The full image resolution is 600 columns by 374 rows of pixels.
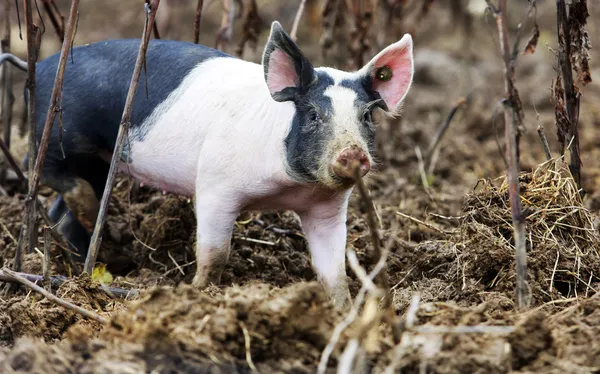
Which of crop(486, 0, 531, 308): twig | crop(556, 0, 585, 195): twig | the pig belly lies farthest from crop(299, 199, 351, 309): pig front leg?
crop(556, 0, 585, 195): twig

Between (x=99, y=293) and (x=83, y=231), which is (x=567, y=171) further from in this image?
(x=83, y=231)

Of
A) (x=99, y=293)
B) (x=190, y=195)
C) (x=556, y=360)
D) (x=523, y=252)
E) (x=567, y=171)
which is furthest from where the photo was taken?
(x=190, y=195)

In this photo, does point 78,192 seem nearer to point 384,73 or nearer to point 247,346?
point 384,73

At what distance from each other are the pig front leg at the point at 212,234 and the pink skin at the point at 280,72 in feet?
1.98

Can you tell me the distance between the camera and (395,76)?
159 inches

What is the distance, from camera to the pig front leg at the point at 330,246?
4.13 metres

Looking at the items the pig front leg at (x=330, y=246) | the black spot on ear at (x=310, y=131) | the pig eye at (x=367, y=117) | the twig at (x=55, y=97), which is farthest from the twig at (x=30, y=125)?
the pig eye at (x=367, y=117)

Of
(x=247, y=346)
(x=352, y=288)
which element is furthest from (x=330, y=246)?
(x=247, y=346)

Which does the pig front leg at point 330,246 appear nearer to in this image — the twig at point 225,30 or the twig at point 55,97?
the twig at point 55,97

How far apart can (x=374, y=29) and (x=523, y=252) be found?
17.5 ft

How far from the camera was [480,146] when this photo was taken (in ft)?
27.2

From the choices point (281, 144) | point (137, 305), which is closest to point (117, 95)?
point (281, 144)

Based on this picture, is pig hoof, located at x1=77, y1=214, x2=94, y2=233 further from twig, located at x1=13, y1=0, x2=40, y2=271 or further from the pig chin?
the pig chin

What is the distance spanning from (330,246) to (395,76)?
89 cm
